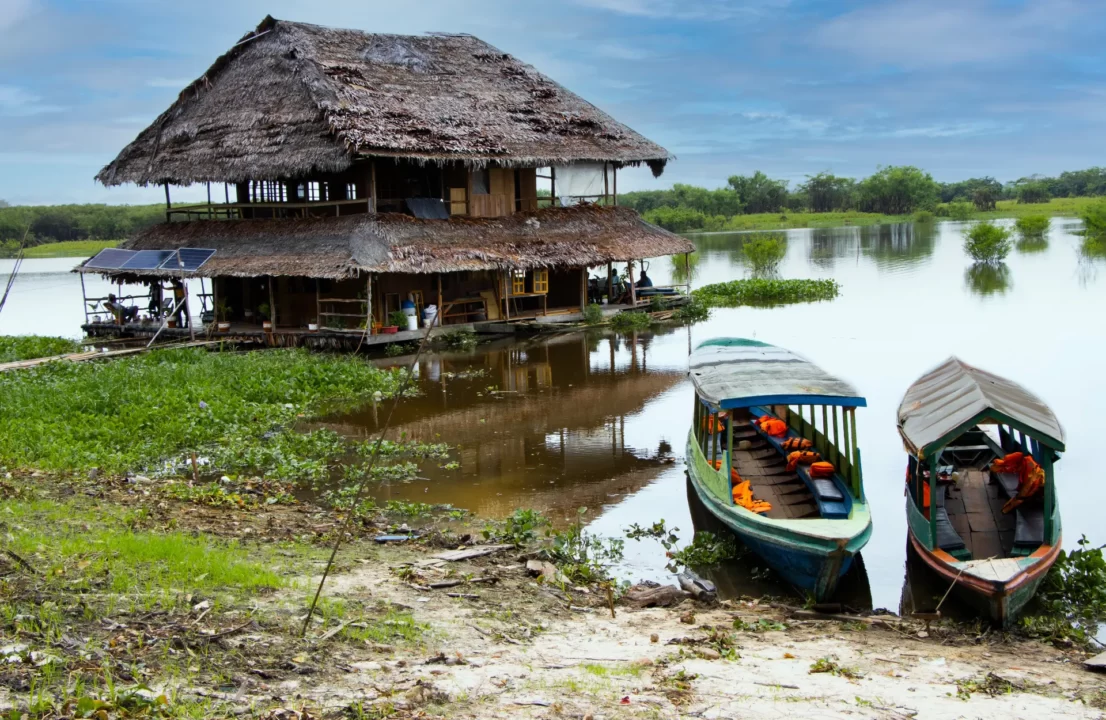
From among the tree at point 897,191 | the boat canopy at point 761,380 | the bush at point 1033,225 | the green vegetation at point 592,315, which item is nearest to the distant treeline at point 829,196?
the tree at point 897,191

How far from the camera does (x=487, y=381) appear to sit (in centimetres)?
2092

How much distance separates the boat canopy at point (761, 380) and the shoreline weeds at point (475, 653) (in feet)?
7.81

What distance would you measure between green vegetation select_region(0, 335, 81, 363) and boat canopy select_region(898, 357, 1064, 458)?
721 inches

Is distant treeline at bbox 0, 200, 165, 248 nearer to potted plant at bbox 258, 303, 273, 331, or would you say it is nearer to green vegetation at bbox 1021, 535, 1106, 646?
potted plant at bbox 258, 303, 273, 331

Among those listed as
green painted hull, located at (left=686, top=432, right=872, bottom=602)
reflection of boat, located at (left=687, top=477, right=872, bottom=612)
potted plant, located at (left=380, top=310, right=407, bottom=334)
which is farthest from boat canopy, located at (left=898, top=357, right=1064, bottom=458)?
potted plant, located at (left=380, top=310, right=407, bottom=334)

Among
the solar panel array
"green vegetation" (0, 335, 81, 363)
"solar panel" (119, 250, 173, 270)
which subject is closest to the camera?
"green vegetation" (0, 335, 81, 363)

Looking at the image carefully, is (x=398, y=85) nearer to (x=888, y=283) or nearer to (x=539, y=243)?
(x=539, y=243)

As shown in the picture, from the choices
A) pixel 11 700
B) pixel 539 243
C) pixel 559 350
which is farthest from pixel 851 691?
pixel 539 243

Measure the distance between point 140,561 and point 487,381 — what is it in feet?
44.4

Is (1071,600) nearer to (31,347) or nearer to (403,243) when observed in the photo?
(403,243)

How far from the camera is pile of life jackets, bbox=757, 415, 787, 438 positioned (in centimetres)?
1291

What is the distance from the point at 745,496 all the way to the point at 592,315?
19.5m

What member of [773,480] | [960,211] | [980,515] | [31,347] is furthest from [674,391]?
[960,211]

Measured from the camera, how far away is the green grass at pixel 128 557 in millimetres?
6957
